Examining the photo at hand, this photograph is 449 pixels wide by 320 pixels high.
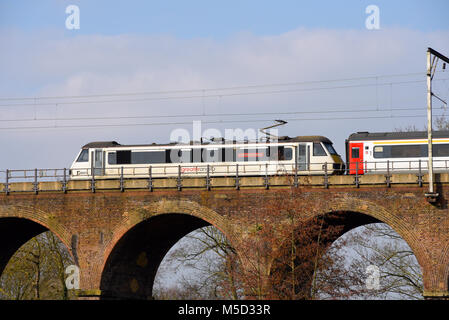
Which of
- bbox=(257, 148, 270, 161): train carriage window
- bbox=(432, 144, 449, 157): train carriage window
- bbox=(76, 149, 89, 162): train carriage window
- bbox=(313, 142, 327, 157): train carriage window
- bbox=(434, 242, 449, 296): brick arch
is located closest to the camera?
bbox=(434, 242, 449, 296): brick arch

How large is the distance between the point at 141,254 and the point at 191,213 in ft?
20.7

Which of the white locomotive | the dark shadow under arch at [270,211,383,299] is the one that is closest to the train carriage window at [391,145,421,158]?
the white locomotive

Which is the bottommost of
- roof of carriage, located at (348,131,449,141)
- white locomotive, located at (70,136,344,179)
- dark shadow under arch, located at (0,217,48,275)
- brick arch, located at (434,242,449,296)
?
brick arch, located at (434,242,449,296)

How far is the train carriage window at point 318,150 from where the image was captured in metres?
47.6

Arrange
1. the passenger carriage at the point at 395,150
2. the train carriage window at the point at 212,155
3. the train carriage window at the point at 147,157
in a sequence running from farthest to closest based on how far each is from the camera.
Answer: the train carriage window at the point at 147,157
the train carriage window at the point at 212,155
the passenger carriage at the point at 395,150

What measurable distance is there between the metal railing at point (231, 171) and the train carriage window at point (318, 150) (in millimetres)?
635

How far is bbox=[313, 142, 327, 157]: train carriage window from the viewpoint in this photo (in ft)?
156

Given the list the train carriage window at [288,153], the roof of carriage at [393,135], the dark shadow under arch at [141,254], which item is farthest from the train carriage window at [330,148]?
the dark shadow under arch at [141,254]

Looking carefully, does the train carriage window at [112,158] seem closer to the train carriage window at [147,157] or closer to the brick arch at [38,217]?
the train carriage window at [147,157]

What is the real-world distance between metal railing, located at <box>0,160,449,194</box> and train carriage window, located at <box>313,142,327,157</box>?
635 mm

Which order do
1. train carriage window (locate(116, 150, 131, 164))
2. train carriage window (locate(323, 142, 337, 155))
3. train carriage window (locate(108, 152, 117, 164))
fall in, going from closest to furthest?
train carriage window (locate(323, 142, 337, 155))
train carriage window (locate(116, 150, 131, 164))
train carriage window (locate(108, 152, 117, 164))

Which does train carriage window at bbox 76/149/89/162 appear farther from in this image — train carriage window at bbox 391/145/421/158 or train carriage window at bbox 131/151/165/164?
train carriage window at bbox 391/145/421/158
